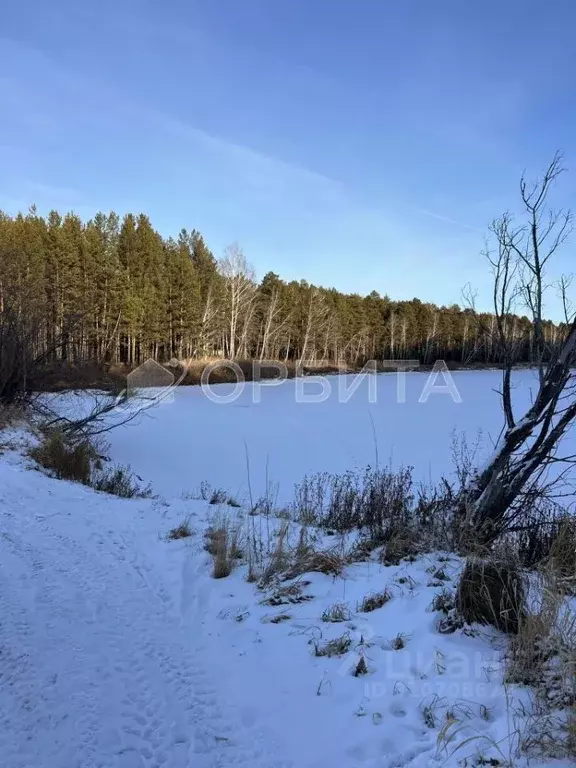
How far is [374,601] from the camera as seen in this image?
317 cm

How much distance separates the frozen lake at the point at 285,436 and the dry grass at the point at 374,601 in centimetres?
247

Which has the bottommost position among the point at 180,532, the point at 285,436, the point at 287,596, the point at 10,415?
the point at 285,436

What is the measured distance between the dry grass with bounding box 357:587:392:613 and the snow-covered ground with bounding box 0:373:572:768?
0.08 m

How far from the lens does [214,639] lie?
3037mm

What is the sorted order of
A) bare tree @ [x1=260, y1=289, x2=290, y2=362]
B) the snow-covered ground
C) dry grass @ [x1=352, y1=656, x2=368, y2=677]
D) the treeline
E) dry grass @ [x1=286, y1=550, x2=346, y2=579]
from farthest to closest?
bare tree @ [x1=260, y1=289, x2=290, y2=362]
the treeline
dry grass @ [x1=286, y1=550, x2=346, y2=579]
dry grass @ [x1=352, y1=656, x2=368, y2=677]
the snow-covered ground

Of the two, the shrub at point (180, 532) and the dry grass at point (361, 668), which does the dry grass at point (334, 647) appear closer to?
the dry grass at point (361, 668)

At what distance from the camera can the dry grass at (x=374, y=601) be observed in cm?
313

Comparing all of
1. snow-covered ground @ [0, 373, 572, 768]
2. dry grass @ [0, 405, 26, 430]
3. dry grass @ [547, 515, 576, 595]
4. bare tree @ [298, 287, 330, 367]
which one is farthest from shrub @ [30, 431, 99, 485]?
bare tree @ [298, 287, 330, 367]

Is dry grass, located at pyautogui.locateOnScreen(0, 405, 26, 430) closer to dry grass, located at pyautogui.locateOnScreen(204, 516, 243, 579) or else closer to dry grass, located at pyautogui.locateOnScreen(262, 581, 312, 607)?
dry grass, located at pyautogui.locateOnScreen(204, 516, 243, 579)

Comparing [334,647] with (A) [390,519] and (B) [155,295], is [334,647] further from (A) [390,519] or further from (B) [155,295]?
(B) [155,295]

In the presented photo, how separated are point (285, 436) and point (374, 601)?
1217cm

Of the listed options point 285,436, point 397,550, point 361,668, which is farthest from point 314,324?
point 361,668

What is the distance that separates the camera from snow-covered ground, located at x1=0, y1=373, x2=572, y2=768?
6.73ft

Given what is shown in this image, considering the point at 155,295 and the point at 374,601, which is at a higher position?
the point at 155,295
